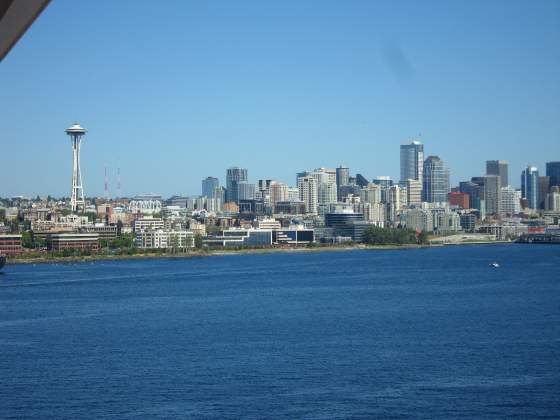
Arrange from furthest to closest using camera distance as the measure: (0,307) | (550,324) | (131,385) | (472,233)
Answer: (472,233) < (0,307) < (550,324) < (131,385)

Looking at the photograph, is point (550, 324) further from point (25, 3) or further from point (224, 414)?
point (25, 3)

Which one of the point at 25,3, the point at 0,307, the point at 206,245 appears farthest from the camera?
the point at 206,245

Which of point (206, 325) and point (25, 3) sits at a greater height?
point (25, 3)

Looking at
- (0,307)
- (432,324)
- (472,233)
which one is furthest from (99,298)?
(472,233)

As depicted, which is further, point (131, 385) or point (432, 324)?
point (432, 324)

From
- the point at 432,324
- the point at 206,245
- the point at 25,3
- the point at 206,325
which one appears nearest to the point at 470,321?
the point at 432,324

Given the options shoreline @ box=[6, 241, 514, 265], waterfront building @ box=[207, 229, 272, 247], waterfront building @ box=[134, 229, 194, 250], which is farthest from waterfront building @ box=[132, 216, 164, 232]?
shoreline @ box=[6, 241, 514, 265]

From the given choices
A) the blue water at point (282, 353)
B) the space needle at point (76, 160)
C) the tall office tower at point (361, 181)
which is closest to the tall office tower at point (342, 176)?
the tall office tower at point (361, 181)

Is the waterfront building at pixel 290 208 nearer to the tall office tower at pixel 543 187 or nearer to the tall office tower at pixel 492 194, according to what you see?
the tall office tower at pixel 492 194
